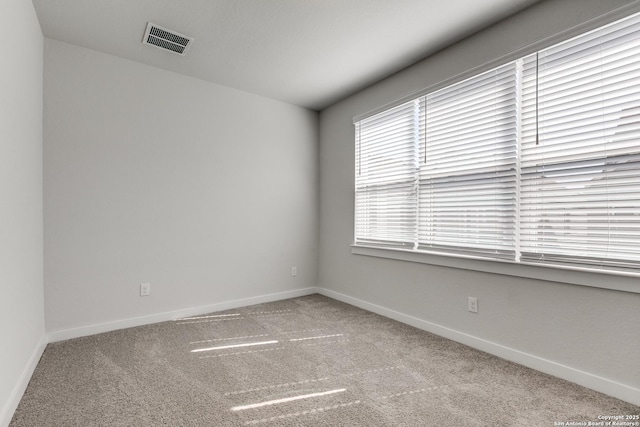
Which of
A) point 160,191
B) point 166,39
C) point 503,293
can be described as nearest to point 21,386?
point 160,191

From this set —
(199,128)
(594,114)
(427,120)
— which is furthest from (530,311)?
(199,128)

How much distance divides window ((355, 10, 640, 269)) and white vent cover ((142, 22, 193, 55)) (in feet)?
6.72

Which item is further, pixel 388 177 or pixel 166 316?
pixel 388 177

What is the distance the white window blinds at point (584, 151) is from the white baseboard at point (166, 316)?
2.68 metres

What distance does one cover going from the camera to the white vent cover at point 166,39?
243 centimetres

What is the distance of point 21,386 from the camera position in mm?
1784

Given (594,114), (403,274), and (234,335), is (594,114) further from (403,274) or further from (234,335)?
(234,335)

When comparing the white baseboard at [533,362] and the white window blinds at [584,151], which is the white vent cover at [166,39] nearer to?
the white window blinds at [584,151]

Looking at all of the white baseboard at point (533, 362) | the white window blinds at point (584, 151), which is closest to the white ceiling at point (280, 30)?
the white window blinds at point (584, 151)

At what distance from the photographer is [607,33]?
1822 mm

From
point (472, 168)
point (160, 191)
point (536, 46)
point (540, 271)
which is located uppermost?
point (536, 46)

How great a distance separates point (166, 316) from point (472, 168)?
3.14 meters

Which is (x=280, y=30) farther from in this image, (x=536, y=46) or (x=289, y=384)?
(x=289, y=384)

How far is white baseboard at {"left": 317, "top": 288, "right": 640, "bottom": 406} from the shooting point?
176 centimetres
